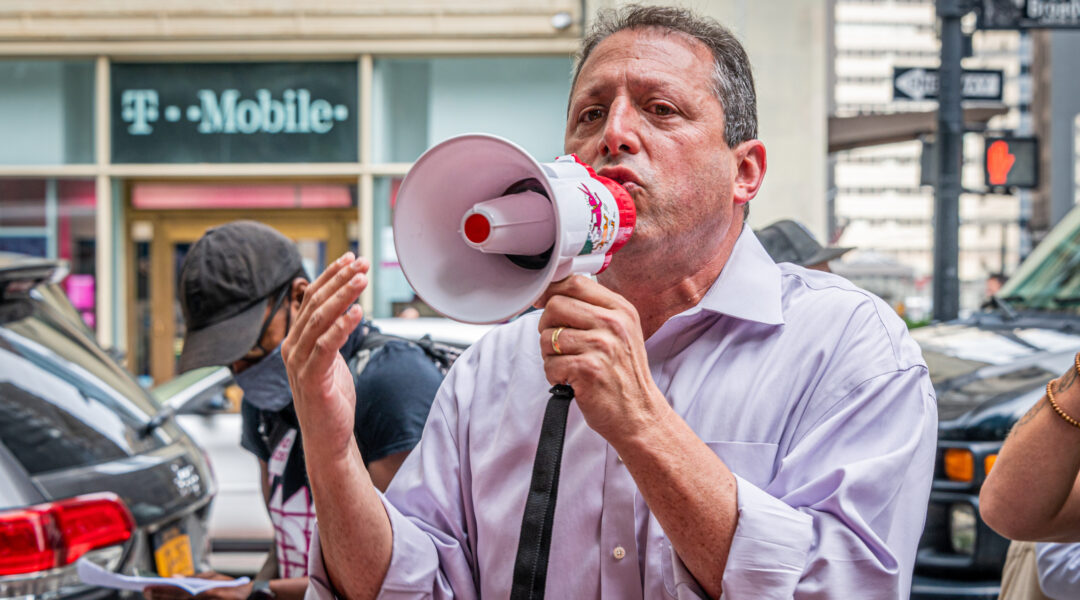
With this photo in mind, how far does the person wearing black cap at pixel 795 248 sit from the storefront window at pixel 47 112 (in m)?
7.65

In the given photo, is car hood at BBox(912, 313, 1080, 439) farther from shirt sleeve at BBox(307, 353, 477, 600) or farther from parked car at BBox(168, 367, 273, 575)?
parked car at BBox(168, 367, 273, 575)

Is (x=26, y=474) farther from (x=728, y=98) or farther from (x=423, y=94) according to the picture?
(x=423, y=94)

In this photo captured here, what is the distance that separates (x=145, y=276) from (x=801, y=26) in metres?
6.74

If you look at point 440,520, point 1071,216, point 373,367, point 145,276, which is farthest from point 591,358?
point 145,276

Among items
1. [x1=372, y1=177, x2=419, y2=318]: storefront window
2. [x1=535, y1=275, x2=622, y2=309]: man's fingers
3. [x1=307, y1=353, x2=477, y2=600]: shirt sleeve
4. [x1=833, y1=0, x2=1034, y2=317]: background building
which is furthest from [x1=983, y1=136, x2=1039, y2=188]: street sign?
[x1=833, y1=0, x2=1034, y2=317]: background building

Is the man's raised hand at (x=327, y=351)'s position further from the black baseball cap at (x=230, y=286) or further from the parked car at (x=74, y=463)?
the parked car at (x=74, y=463)

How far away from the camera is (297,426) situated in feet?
9.52

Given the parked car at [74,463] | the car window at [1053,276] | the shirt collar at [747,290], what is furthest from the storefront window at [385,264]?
the shirt collar at [747,290]

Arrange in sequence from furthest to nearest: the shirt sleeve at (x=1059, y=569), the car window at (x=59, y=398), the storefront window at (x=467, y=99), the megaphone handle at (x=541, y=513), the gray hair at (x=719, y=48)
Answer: the storefront window at (x=467, y=99) < the car window at (x=59, y=398) < the shirt sleeve at (x=1059, y=569) < the gray hair at (x=719, y=48) < the megaphone handle at (x=541, y=513)

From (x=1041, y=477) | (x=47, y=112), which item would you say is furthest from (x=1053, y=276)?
(x=47, y=112)

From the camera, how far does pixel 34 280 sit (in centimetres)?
331

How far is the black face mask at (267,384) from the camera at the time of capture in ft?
9.67

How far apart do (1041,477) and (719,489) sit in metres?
0.83

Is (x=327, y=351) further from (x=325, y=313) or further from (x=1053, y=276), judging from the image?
(x=1053, y=276)
